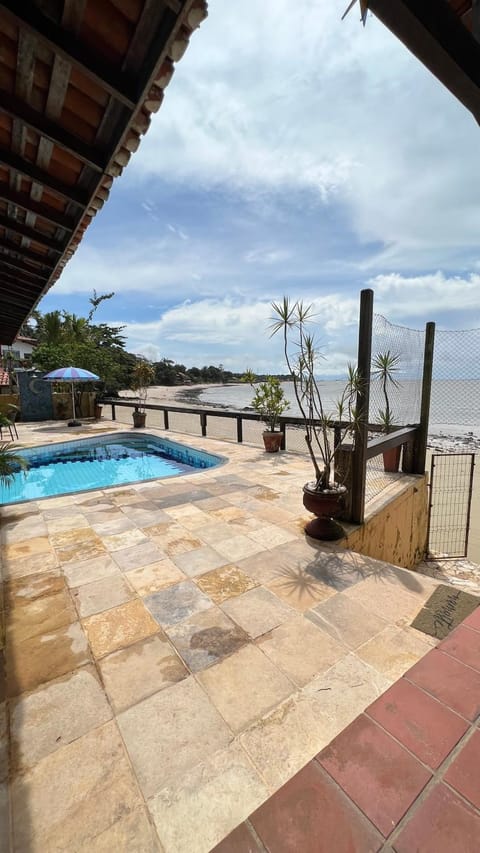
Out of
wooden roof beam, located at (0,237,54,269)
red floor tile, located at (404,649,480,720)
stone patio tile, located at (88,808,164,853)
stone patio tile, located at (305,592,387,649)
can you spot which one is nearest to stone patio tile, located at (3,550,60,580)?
stone patio tile, located at (88,808,164,853)

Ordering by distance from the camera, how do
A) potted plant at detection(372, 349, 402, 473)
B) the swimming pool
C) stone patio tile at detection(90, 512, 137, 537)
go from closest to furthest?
stone patio tile at detection(90, 512, 137, 537)
potted plant at detection(372, 349, 402, 473)
the swimming pool

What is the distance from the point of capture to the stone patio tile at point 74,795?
1029 mm

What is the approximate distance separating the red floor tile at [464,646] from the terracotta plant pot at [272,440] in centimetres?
536

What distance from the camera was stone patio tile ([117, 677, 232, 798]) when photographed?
1.21m

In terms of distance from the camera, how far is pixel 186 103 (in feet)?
12.1

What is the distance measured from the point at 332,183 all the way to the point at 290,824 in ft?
25.2

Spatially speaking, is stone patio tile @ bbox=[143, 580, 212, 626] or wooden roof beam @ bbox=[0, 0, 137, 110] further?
stone patio tile @ bbox=[143, 580, 212, 626]

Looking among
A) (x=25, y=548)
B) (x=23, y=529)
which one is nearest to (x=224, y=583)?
(x=25, y=548)

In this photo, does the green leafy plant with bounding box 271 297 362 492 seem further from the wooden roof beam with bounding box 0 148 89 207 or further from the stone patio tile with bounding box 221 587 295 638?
the wooden roof beam with bounding box 0 148 89 207

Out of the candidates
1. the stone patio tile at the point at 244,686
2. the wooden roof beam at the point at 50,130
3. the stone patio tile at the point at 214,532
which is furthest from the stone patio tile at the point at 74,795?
the wooden roof beam at the point at 50,130

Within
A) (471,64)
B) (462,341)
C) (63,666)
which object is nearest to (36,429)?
(63,666)

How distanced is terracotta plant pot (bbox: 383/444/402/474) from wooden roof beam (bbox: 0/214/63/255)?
196 inches

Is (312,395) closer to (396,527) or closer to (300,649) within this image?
(396,527)

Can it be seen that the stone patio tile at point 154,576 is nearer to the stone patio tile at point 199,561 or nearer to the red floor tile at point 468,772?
the stone patio tile at point 199,561
